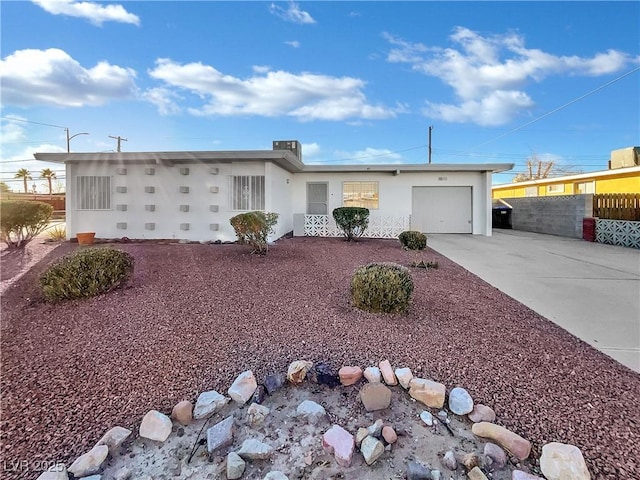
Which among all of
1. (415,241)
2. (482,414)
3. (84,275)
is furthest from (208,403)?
(415,241)

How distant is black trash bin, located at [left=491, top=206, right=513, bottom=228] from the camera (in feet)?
63.3

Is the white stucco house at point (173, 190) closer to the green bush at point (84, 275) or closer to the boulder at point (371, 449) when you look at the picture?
the green bush at point (84, 275)

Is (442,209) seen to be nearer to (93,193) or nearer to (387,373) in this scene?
(93,193)

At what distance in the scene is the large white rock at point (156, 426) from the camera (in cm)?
227

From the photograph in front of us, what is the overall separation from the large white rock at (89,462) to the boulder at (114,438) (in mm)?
49

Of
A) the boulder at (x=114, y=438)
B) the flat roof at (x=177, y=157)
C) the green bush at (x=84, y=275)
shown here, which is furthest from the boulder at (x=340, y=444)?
the flat roof at (x=177, y=157)

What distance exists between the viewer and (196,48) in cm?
1008

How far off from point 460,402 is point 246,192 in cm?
920

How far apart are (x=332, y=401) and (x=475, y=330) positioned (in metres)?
1.99

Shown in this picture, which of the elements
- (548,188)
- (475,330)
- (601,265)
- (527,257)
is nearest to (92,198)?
(475,330)

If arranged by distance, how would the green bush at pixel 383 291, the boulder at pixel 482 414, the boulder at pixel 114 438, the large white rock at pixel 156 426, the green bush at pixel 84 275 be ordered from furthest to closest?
the green bush at pixel 84 275 → the green bush at pixel 383 291 → the boulder at pixel 482 414 → the large white rock at pixel 156 426 → the boulder at pixel 114 438

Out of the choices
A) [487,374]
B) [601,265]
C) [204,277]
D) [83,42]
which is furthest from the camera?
[83,42]

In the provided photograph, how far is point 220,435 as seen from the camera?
223cm

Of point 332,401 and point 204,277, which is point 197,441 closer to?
point 332,401
